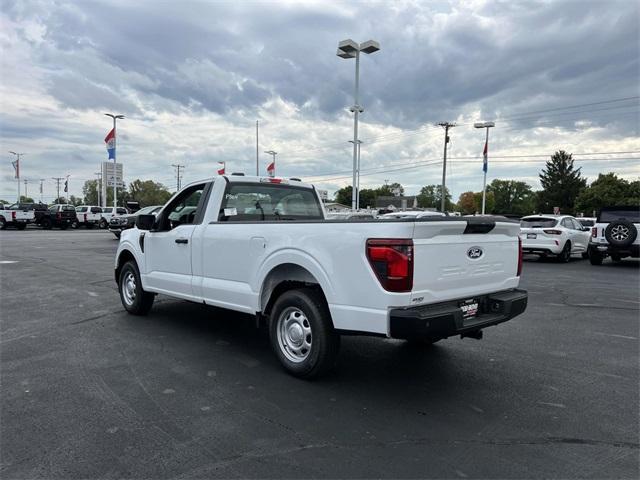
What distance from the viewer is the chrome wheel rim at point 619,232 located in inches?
532

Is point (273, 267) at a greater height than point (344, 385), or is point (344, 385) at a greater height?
point (273, 267)

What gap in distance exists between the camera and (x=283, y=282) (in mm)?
4410

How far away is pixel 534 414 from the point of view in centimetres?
360

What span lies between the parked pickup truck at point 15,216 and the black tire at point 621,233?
3681cm

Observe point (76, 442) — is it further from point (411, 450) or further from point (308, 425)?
point (411, 450)

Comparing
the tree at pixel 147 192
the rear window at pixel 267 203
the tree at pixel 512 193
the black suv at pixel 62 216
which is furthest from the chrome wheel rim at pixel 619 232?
the tree at pixel 512 193

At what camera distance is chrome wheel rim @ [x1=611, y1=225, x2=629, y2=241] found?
532 inches

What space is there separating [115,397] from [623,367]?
487 centimetres

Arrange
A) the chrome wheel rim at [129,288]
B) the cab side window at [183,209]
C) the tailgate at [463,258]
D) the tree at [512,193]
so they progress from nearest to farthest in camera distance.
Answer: the tailgate at [463,258]
the cab side window at [183,209]
the chrome wheel rim at [129,288]
the tree at [512,193]

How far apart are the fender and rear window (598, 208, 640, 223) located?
13590mm

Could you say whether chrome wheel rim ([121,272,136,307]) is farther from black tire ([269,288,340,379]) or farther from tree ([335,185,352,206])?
tree ([335,185,352,206])

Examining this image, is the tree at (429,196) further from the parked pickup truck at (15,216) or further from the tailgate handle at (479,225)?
the tailgate handle at (479,225)

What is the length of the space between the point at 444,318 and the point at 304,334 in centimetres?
129

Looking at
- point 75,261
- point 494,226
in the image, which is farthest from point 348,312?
point 75,261
